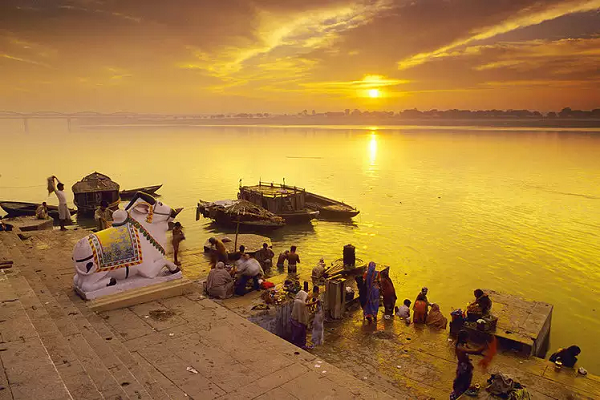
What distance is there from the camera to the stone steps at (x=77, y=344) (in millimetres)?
5297

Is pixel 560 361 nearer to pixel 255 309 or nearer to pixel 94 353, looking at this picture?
pixel 255 309

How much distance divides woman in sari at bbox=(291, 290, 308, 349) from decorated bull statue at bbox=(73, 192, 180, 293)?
3.09 m

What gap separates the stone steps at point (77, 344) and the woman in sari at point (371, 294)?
5.83m

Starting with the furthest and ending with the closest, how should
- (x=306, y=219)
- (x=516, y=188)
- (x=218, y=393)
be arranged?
(x=516, y=188), (x=306, y=219), (x=218, y=393)

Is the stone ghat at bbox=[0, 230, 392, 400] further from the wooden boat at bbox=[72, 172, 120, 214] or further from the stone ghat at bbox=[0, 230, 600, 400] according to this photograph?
the wooden boat at bbox=[72, 172, 120, 214]

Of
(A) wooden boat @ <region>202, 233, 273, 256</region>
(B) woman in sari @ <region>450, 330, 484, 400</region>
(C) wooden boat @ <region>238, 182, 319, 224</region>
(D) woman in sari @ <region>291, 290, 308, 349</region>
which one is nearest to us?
(B) woman in sari @ <region>450, 330, 484, 400</region>

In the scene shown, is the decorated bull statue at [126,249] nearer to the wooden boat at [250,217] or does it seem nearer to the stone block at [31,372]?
the stone block at [31,372]

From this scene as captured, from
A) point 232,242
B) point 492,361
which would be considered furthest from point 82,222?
point 492,361

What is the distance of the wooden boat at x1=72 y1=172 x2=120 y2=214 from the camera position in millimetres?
27531

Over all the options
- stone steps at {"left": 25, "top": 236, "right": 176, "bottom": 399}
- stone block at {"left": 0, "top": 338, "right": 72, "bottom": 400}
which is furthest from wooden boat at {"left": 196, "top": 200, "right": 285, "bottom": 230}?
stone block at {"left": 0, "top": 338, "right": 72, "bottom": 400}

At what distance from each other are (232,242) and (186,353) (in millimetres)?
10649

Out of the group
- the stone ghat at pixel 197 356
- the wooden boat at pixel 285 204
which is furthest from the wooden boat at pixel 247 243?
the wooden boat at pixel 285 204

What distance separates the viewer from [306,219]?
1054 inches

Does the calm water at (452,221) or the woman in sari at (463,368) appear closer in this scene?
the woman in sari at (463,368)
